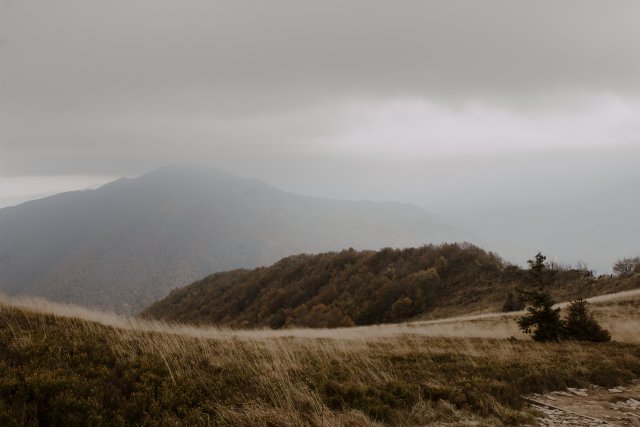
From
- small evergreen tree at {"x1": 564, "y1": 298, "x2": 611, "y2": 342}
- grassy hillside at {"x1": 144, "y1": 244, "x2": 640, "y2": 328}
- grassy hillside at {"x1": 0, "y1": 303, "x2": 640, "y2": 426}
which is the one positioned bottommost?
grassy hillside at {"x1": 144, "y1": 244, "x2": 640, "y2": 328}

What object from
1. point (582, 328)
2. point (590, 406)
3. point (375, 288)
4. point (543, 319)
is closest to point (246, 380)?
point (590, 406)

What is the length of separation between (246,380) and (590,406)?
669 centimetres

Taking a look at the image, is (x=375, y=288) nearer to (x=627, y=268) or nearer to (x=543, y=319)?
(x=627, y=268)

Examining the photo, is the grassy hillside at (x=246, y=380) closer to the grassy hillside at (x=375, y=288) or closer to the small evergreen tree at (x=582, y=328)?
the small evergreen tree at (x=582, y=328)

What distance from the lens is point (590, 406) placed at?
7684 mm

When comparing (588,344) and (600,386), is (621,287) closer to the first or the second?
(588,344)

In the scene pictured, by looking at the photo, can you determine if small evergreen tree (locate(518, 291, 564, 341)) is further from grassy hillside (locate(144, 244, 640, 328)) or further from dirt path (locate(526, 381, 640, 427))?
grassy hillside (locate(144, 244, 640, 328))

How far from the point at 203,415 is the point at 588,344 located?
1328 centimetres

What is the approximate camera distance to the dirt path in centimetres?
688

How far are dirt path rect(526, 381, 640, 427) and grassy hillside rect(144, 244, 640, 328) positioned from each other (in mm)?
15615

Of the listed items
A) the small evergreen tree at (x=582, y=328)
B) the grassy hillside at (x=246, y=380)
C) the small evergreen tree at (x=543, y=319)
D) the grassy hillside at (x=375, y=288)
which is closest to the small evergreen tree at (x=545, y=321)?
the small evergreen tree at (x=543, y=319)

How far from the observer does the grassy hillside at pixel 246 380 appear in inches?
242

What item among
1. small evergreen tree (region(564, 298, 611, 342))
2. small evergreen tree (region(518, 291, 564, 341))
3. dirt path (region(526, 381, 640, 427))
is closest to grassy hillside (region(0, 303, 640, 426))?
dirt path (region(526, 381, 640, 427))

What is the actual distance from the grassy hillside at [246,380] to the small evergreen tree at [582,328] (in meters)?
3.13
